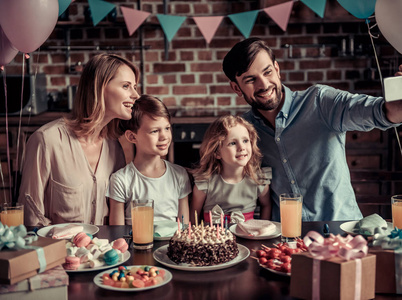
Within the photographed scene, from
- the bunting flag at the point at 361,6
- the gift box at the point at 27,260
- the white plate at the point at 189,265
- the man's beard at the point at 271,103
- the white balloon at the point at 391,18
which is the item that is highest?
the bunting flag at the point at 361,6

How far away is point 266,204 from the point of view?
A: 87.4 inches

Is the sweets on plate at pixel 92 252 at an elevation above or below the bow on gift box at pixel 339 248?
below

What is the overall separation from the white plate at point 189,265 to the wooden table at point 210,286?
11 millimetres

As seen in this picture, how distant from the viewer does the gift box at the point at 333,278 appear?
3.51ft

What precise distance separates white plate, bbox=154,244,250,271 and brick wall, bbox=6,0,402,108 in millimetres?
2660

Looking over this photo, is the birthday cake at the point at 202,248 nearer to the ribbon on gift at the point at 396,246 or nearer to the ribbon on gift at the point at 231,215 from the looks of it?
the ribbon on gift at the point at 396,246

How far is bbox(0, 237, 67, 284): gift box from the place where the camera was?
3.54ft

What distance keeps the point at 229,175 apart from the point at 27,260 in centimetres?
121

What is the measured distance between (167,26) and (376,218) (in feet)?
7.60

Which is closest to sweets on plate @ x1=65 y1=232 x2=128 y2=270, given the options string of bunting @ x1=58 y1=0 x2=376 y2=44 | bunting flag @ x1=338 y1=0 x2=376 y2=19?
bunting flag @ x1=338 y1=0 x2=376 y2=19

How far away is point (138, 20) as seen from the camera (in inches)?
142

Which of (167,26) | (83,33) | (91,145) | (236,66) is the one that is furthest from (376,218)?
(83,33)

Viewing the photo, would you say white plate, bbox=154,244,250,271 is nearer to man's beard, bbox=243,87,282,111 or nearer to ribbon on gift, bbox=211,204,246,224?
ribbon on gift, bbox=211,204,246,224

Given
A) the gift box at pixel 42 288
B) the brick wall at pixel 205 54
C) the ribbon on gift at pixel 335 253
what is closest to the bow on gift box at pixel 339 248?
the ribbon on gift at pixel 335 253
